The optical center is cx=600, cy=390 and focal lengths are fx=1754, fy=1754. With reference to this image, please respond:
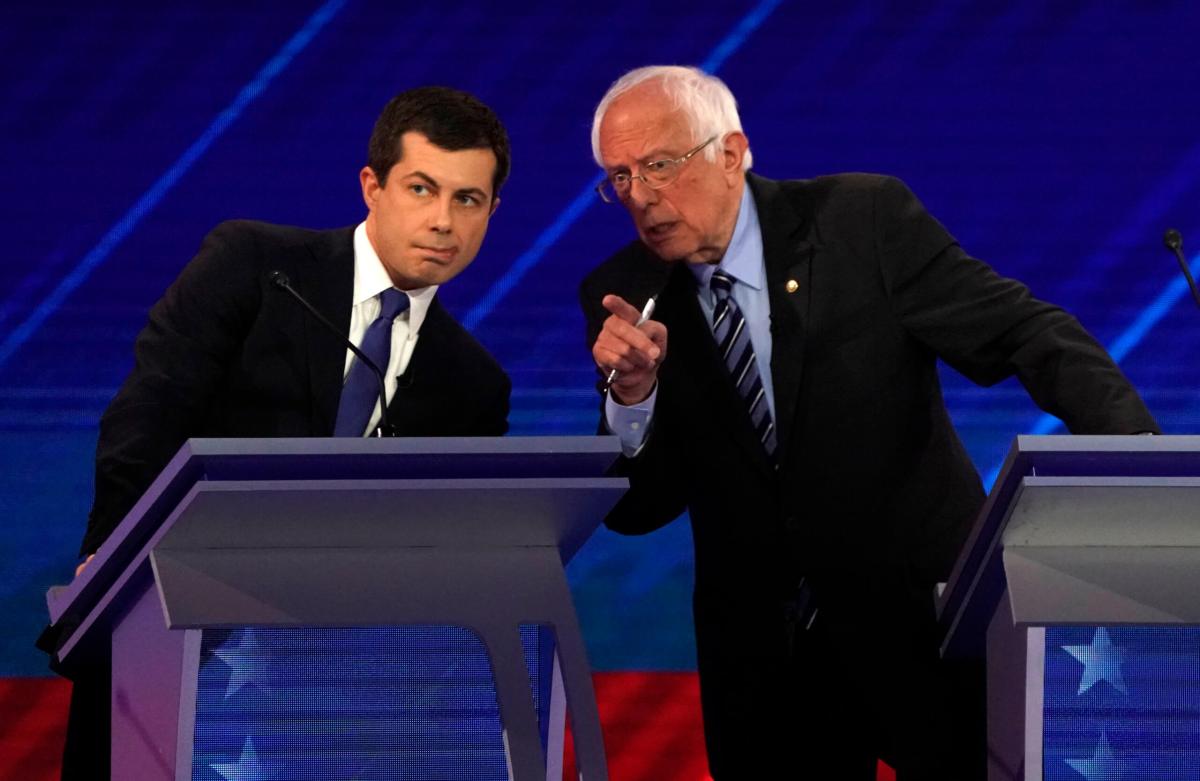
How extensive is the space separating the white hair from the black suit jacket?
42cm

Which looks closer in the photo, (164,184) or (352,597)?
(352,597)

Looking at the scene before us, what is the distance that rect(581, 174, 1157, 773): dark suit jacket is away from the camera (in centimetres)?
245

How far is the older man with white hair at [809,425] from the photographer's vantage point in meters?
2.41

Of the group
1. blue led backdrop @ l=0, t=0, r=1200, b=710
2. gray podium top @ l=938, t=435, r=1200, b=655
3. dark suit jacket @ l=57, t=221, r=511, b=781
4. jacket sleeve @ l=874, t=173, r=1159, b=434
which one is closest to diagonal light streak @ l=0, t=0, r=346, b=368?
blue led backdrop @ l=0, t=0, r=1200, b=710

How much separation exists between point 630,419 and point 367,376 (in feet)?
1.38

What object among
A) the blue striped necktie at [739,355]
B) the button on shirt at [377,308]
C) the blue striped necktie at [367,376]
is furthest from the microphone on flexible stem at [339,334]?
the blue striped necktie at [739,355]

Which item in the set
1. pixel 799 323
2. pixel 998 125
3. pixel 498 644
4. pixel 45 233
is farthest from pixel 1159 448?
pixel 45 233

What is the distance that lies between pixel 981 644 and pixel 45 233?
2.58 m

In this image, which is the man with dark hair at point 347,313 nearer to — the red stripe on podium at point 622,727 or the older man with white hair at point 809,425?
the older man with white hair at point 809,425

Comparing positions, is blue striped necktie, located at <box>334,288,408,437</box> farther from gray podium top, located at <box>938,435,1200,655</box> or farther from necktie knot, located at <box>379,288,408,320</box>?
gray podium top, located at <box>938,435,1200,655</box>

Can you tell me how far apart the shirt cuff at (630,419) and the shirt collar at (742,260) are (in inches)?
11.2

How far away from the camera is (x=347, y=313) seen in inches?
102

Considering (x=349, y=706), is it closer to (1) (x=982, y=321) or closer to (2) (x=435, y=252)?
(2) (x=435, y=252)

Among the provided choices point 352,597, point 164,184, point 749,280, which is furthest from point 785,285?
point 164,184
